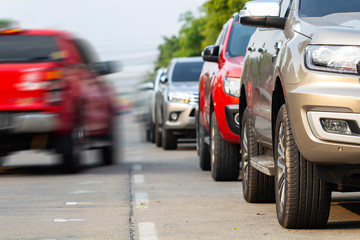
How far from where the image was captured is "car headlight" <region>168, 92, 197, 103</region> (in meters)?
19.5

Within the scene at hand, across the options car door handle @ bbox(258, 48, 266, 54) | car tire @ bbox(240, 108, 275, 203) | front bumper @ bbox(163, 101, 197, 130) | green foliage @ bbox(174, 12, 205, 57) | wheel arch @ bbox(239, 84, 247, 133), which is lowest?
green foliage @ bbox(174, 12, 205, 57)

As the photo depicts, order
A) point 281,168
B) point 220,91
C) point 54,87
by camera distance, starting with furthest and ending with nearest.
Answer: point 54,87, point 220,91, point 281,168

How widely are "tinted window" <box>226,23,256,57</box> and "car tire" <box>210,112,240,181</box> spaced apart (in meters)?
1.07

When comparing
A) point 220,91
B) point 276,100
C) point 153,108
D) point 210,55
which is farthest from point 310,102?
point 153,108

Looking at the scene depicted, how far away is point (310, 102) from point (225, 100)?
4944 millimetres

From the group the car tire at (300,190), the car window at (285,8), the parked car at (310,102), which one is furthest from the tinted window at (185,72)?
the car tire at (300,190)

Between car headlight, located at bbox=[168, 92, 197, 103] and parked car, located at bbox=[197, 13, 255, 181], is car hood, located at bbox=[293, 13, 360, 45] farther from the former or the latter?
car headlight, located at bbox=[168, 92, 197, 103]

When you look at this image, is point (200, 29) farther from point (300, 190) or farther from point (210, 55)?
point (300, 190)

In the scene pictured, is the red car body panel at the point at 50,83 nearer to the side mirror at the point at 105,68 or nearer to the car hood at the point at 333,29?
the side mirror at the point at 105,68

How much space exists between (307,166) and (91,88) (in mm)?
7579

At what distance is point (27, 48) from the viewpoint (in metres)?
12.9

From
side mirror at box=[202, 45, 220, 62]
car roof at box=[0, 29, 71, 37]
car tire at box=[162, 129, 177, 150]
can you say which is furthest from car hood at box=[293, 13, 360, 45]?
car tire at box=[162, 129, 177, 150]

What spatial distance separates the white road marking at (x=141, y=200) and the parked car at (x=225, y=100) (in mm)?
1598

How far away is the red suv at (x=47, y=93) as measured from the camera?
1227 centimetres
